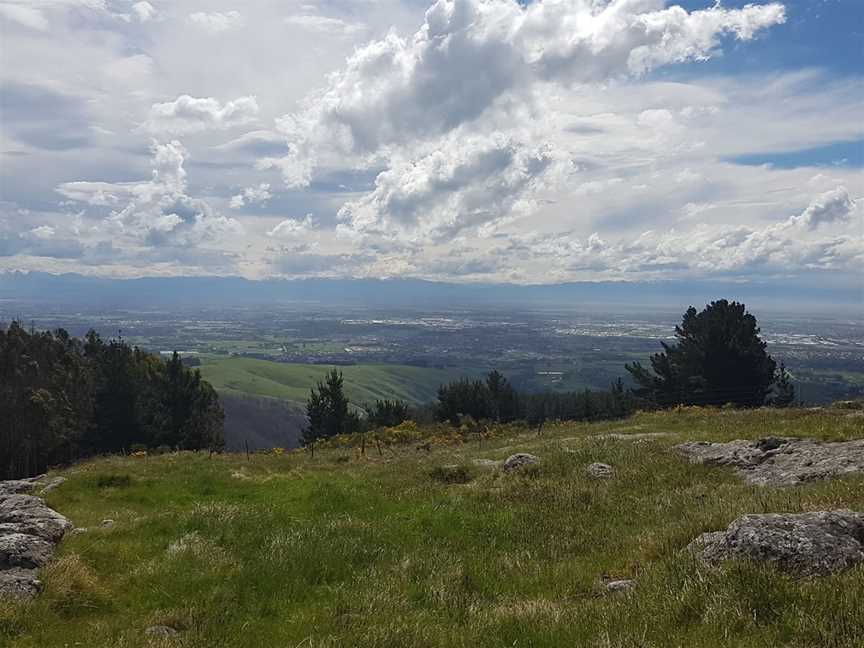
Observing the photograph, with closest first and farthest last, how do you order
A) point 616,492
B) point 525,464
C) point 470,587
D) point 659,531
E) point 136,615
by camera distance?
1. point 136,615
2. point 470,587
3. point 659,531
4. point 616,492
5. point 525,464

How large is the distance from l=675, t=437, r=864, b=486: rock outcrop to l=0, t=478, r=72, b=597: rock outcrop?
657 inches

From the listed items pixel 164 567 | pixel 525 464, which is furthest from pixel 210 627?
pixel 525 464

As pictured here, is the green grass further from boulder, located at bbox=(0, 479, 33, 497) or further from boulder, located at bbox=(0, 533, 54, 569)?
boulder, located at bbox=(0, 479, 33, 497)

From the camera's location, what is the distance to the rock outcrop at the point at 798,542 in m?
7.24

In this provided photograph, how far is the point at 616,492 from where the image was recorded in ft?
55.3

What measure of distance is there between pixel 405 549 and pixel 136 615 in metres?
5.32

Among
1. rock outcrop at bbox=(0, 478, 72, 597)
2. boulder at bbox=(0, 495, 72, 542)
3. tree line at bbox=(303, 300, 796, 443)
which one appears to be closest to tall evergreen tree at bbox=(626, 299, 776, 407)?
tree line at bbox=(303, 300, 796, 443)

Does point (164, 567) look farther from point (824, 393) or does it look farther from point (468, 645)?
point (824, 393)

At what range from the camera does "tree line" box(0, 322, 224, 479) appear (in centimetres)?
4922

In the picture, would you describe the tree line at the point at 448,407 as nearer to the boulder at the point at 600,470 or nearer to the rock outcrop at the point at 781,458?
the rock outcrop at the point at 781,458

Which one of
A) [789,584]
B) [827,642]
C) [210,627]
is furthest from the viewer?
[210,627]

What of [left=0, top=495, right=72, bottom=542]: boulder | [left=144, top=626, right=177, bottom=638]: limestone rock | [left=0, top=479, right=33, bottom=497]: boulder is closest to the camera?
[left=144, top=626, right=177, bottom=638]: limestone rock

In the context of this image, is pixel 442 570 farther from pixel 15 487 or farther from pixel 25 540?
pixel 15 487

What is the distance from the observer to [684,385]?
54125 mm
